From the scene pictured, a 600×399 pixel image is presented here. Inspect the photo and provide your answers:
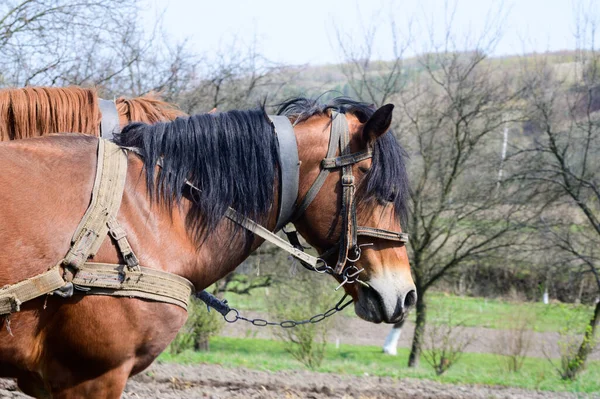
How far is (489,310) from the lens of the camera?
86.2 ft

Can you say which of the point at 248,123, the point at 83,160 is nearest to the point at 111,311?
the point at 83,160

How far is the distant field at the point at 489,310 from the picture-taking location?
603 inches

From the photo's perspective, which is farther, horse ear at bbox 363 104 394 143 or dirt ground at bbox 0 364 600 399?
dirt ground at bbox 0 364 600 399

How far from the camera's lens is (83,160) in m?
2.54

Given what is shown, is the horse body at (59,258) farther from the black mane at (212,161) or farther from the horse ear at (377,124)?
the horse ear at (377,124)

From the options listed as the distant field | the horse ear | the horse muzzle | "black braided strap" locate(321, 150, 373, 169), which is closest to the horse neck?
"black braided strap" locate(321, 150, 373, 169)

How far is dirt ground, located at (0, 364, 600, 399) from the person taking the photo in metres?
5.77

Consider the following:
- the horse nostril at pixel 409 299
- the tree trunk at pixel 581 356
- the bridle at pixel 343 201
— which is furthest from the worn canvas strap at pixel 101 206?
the tree trunk at pixel 581 356

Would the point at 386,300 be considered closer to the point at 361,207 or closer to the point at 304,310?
the point at 361,207

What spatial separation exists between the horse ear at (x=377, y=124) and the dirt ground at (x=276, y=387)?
348cm

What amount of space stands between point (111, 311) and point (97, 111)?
4.27 ft

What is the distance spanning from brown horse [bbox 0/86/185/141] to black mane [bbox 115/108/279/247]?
535 millimetres

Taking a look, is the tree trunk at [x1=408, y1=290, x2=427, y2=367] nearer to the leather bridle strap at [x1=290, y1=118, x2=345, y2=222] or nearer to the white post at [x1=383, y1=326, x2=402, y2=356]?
the white post at [x1=383, y1=326, x2=402, y2=356]

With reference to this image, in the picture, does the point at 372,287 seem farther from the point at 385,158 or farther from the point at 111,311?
the point at 111,311
